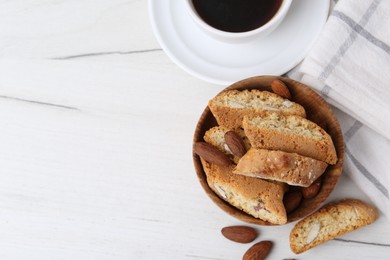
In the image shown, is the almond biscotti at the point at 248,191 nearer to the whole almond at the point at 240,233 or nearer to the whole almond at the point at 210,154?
the whole almond at the point at 210,154

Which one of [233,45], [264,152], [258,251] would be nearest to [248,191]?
[264,152]

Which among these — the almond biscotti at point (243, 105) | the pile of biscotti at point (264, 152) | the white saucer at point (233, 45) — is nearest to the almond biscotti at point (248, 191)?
the pile of biscotti at point (264, 152)

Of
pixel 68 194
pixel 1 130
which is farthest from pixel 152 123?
pixel 1 130

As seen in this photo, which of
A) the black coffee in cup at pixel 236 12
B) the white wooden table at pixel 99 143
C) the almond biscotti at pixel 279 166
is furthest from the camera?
the white wooden table at pixel 99 143

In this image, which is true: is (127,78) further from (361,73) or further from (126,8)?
(361,73)

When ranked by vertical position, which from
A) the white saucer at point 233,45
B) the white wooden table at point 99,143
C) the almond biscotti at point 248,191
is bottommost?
the white wooden table at point 99,143

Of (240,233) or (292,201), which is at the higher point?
A: (292,201)

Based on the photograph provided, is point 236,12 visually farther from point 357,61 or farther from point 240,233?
point 240,233

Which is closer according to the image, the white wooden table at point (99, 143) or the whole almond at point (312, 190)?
the whole almond at point (312, 190)
